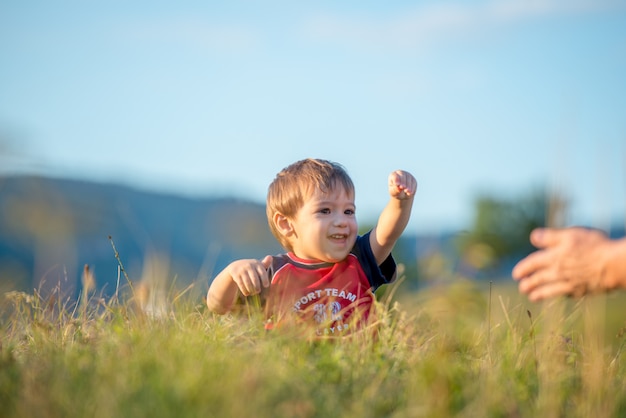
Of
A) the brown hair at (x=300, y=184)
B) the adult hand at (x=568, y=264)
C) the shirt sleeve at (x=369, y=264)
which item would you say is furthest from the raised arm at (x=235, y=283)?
the adult hand at (x=568, y=264)

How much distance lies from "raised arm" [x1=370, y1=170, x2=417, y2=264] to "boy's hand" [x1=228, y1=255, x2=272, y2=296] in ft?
2.28

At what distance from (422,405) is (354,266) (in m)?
1.61

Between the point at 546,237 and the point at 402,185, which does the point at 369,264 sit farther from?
the point at 546,237

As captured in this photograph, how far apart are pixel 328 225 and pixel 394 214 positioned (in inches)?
14.4

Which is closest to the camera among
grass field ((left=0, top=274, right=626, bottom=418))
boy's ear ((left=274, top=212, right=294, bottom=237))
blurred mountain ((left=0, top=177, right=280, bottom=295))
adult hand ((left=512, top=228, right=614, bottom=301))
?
grass field ((left=0, top=274, right=626, bottom=418))

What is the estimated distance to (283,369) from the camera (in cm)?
244

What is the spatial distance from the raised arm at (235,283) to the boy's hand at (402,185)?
2.59ft

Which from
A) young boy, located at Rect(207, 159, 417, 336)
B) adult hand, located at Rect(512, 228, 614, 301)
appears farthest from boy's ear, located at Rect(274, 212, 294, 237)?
adult hand, located at Rect(512, 228, 614, 301)

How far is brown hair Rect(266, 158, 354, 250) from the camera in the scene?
3848 millimetres

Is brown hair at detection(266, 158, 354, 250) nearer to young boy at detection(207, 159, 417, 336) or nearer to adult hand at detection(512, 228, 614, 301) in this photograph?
young boy at detection(207, 159, 417, 336)

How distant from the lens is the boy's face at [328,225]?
3.77 m

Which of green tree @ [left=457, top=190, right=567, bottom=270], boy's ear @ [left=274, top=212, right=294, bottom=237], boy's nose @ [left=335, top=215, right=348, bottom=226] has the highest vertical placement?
boy's nose @ [left=335, top=215, right=348, bottom=226]

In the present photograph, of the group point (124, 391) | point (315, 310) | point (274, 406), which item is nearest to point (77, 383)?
point (124, 391)

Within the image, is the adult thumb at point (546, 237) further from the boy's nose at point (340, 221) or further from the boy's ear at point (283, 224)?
the boy's ear at point (283, 224)
